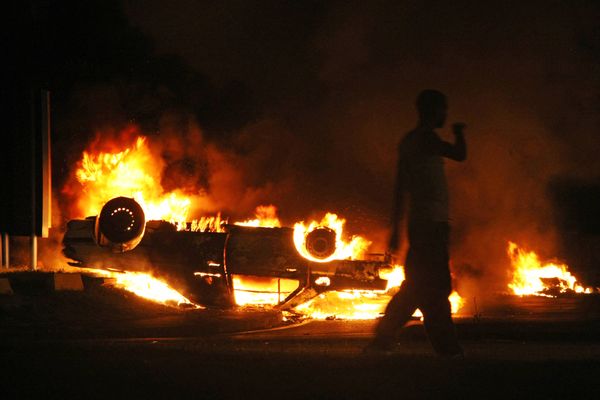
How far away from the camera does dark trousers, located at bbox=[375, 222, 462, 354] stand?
17.3 feet

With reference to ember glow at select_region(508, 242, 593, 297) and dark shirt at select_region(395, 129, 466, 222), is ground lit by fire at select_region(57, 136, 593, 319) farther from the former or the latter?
dark shirt at select_region(395, 129, 466, 222)

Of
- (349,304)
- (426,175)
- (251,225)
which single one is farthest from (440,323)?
(251,225)

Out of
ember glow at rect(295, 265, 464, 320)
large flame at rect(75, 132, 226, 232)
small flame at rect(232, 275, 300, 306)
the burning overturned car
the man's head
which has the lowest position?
ember glow at rect(295, 265, 464, 320)

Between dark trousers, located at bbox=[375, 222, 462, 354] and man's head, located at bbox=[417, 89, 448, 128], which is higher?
man's head, located at bbox=[417, 89, 448, 128]

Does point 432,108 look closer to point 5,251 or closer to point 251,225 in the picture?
point 251,225

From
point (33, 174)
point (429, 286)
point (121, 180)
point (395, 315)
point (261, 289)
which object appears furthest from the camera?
point (121, 180)

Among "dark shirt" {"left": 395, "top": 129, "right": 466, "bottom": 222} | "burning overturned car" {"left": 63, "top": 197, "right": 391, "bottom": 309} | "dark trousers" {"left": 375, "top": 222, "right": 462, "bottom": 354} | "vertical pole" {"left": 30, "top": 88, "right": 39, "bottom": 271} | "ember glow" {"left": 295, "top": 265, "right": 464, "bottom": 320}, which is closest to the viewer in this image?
"dark trousers" {"left": 375, "top": 222, "right": 462, "bottom": 354}

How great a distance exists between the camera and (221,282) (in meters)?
10.6

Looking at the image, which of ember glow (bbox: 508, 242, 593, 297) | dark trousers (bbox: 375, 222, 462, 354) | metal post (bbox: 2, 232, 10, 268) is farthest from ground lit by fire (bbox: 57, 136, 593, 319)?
dark trousers (bbox: 375, 222, 462, 354)

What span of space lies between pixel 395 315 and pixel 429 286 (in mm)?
364

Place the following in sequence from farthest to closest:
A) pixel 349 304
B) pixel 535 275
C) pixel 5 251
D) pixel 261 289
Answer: pixel 535 275, pixel 5 251, pixel 349 304, pixel 261 289

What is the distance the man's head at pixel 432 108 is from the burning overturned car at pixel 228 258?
4750mm

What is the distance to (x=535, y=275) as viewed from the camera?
66.4 ft

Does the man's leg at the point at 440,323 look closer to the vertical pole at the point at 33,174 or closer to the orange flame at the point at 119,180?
the vertical pole at the point at 33,174
